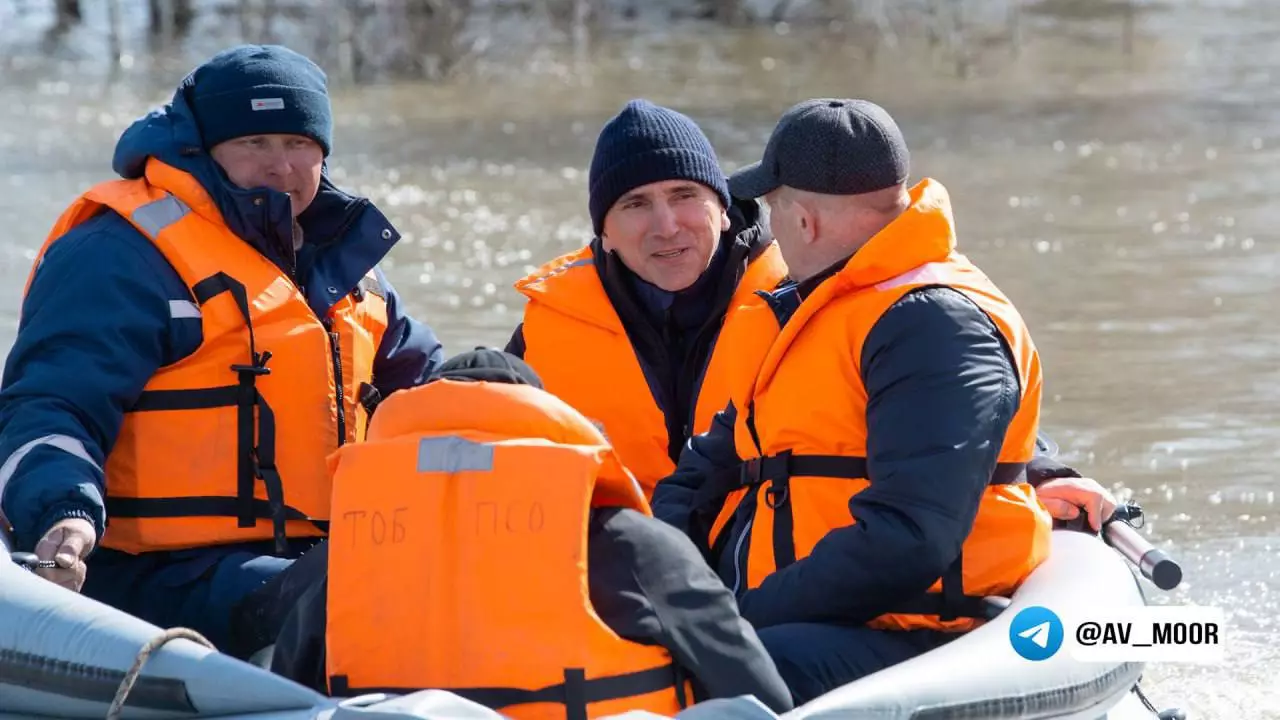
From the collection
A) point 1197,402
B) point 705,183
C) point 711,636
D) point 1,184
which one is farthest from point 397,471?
point 1,184

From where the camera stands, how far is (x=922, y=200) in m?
2.61

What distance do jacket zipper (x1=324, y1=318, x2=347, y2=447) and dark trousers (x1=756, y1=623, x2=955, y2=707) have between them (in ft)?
2.96

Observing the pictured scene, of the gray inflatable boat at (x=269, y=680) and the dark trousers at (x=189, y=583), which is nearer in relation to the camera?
the gray inflatable boat at (x=269, y=680)

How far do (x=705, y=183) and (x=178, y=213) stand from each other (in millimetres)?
880

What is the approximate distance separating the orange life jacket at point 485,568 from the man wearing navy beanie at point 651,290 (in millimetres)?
1125

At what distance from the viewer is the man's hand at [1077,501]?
118 inches

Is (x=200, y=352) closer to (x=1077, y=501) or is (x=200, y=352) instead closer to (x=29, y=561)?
(x=29, y=561)

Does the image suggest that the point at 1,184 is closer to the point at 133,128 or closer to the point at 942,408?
the point at 133,128

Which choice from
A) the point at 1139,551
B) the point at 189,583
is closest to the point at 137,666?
the point at 189,583

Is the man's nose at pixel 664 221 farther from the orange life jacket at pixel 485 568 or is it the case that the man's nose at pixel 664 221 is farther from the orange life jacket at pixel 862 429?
the orange life jacket at pixel 485 568

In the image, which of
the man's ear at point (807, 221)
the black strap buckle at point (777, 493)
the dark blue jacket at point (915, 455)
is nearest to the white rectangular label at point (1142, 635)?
the dark blue jacket at point (915, 455)

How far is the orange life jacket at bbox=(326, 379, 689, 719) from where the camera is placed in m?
2.11

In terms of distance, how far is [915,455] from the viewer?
242cm

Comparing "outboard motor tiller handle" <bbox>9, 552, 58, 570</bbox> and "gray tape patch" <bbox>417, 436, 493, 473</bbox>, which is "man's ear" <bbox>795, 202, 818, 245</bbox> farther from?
"outboard motor tiller handle" <bbox>9, 552, 58, 570</bbox>
